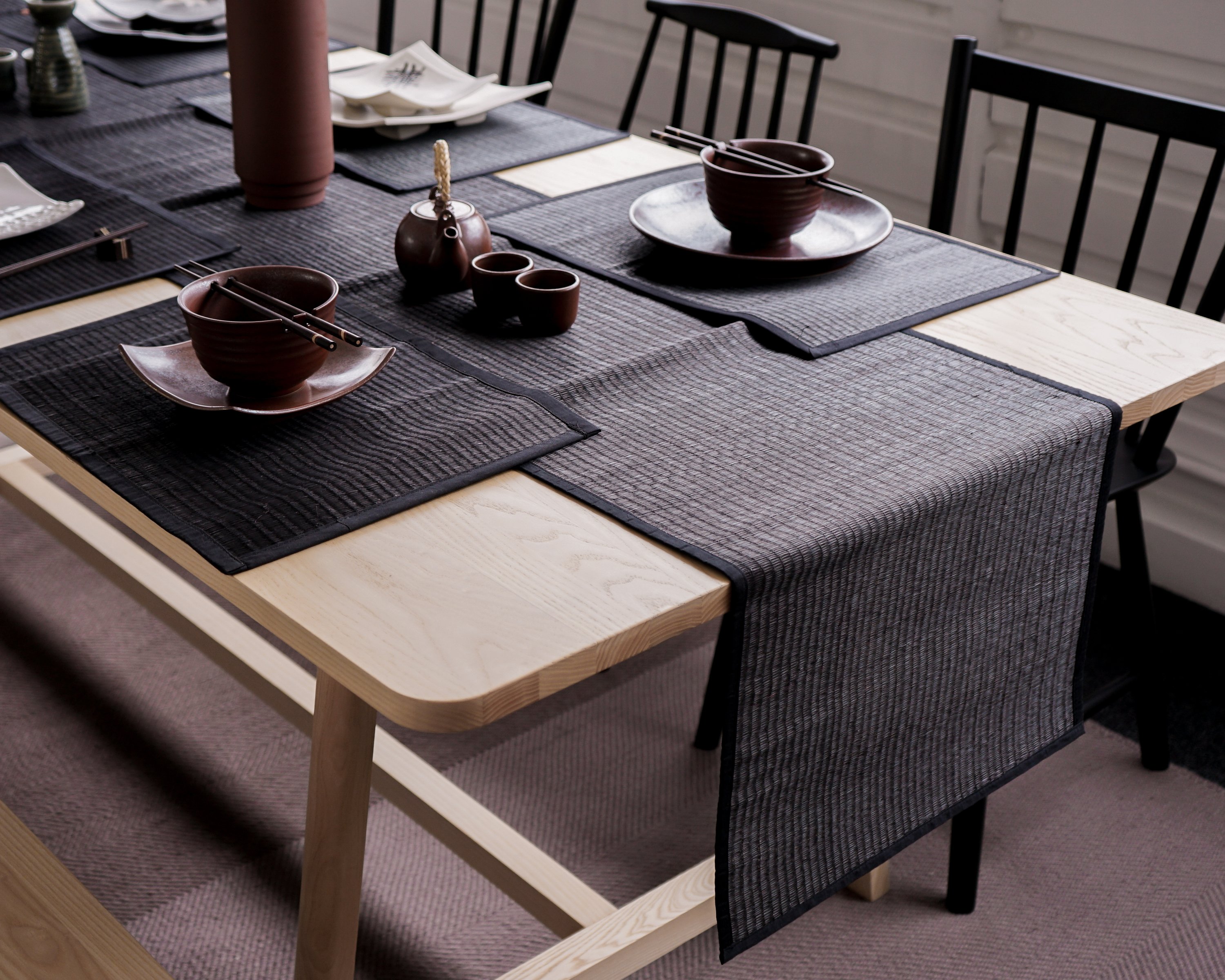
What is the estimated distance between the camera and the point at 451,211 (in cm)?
130

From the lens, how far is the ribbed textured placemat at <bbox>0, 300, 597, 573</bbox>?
3.04ft

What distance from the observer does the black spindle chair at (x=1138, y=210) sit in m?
1.53

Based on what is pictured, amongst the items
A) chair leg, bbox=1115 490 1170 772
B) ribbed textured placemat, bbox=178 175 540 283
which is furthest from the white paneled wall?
ribbed textured placemat, bbox=178 175 540 283

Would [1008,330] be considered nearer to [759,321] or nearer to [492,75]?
[759,321]

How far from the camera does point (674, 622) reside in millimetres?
858

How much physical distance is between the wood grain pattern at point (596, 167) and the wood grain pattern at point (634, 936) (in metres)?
0.86

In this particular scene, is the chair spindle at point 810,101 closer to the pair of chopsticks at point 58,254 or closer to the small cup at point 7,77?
the pair of chopsticks at point 58,254

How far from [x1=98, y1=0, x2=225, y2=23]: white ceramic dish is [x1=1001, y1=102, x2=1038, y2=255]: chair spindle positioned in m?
1.35

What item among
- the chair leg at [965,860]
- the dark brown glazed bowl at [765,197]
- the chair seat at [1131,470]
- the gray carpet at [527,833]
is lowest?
the gray carpet at [527,833]

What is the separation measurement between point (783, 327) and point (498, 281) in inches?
11.0

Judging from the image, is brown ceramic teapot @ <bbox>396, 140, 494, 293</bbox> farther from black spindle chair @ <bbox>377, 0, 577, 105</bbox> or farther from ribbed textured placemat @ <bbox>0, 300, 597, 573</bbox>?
black spindle chair @ <bbox>377, 0, 577, 105</bbox>

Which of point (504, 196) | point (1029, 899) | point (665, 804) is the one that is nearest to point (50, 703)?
point (665, 804)

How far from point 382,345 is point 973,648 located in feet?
2.01

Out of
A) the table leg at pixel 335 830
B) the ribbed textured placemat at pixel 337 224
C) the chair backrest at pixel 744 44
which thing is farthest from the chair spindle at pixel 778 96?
the table leg at pixel 335 830
